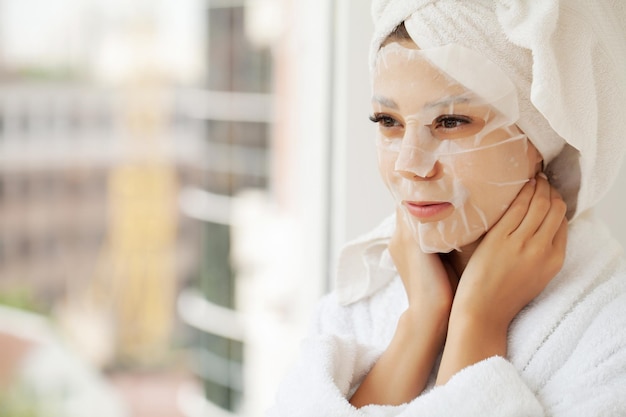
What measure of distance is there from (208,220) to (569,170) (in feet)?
6.51

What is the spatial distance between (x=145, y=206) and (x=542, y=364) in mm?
4747

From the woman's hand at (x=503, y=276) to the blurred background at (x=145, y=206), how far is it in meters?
1.68

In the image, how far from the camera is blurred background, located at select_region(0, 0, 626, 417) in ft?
8.54

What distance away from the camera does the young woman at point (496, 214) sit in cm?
73

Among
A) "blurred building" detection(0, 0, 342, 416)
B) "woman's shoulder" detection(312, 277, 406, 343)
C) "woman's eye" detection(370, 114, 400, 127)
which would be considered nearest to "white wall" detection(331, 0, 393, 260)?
"woman's shoulder" detection(312, 277, 406, 343)

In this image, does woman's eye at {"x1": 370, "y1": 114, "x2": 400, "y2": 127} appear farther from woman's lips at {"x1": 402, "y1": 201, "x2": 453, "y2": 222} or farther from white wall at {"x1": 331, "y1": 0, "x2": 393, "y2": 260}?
white wall at {"x1": 331, "y1": 0, "x2": 393, "y2": 260}

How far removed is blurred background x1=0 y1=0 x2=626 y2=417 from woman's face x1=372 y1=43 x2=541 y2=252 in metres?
1.67

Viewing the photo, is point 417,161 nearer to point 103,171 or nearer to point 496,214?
point 496,214

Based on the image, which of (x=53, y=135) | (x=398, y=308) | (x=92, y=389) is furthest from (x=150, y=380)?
(x=398, y=308)

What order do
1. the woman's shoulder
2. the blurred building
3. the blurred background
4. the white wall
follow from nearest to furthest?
the woman's shoulder, the white wall, the blurred background, the blurred building

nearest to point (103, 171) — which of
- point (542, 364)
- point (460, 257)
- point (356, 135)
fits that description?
point (356, 135)

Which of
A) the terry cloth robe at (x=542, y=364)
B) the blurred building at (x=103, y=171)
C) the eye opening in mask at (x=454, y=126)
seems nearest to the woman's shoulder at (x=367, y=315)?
the terry cloth robe at (x=542, y=364)

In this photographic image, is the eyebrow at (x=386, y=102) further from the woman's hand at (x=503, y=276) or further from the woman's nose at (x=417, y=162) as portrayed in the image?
the woman's hand at (x=503, y=276)

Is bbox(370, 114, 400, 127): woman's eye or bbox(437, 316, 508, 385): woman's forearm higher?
bbox(370, 114, 400, 127): woman's eye
